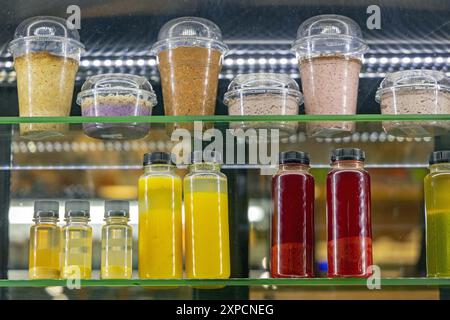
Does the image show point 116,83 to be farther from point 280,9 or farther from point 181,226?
point 280,9

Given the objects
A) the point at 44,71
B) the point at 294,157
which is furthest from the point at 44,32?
the point at 294,157

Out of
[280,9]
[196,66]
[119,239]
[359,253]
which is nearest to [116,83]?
[196,66]

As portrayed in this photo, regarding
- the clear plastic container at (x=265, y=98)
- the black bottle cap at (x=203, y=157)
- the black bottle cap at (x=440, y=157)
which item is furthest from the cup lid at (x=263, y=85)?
the black bottle cap at (x=440, y=157)

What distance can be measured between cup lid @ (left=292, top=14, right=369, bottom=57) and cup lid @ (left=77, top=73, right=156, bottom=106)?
0.31 m

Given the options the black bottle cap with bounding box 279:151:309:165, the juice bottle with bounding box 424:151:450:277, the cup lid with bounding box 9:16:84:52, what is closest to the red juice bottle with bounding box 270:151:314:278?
the black bottle cap with bounding box 279:151:309:165

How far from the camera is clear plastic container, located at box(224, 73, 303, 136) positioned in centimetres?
160

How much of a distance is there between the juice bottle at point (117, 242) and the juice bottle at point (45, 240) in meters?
0.09

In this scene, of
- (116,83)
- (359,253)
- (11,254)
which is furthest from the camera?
(11,254)

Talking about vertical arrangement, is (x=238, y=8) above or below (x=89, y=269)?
above

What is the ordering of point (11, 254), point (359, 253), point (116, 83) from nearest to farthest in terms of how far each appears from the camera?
1. point (359, 253)
2. point (116, 83)
3. point (11, 254)

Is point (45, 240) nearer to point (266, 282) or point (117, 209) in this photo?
point (117, 209)
